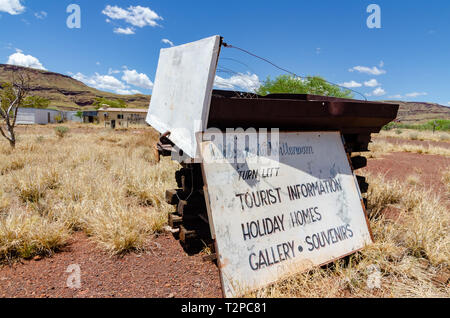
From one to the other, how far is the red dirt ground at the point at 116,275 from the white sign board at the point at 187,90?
49.0 inches

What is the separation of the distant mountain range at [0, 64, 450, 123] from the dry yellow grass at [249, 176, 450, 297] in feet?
374

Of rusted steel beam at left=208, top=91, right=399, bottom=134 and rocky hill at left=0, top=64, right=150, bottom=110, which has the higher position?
rocky hill at left=0, top=64, right=150, bottom=110

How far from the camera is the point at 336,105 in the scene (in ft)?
10.3

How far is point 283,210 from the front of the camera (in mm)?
2662

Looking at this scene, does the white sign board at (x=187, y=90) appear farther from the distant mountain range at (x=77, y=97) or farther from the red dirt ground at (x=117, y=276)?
the distant mountain range at (x=77, y=97)

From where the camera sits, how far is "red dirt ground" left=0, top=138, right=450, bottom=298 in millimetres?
2404

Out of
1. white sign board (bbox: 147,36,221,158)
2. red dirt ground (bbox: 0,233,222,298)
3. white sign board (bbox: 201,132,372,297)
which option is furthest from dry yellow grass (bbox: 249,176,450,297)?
white sign board (bbox: 147,36,221,158)

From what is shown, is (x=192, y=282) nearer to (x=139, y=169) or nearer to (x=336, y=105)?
(x=336, y=105)

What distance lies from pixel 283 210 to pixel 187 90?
152cm

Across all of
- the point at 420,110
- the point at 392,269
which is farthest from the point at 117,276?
the point at 420,110

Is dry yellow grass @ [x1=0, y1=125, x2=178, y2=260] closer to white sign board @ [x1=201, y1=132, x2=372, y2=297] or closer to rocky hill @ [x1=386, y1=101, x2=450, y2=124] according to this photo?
white sign board @ [x1=201, y1=132, x2=372, y2=297]

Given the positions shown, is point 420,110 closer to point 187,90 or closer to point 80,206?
point 187,90

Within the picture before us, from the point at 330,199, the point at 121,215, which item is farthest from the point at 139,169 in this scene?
the point at 330,199
